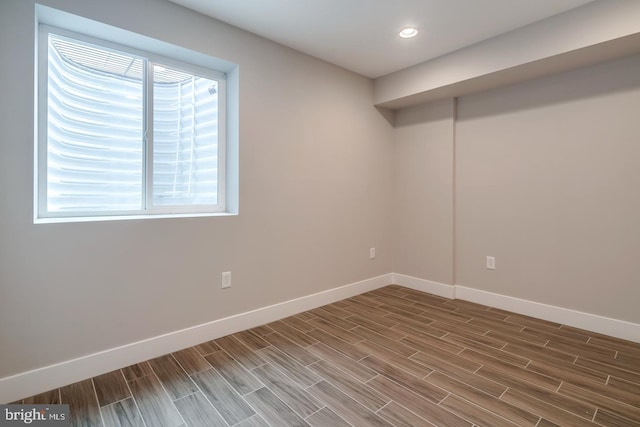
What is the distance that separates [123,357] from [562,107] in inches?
154

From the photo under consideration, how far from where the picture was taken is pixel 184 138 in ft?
8.30

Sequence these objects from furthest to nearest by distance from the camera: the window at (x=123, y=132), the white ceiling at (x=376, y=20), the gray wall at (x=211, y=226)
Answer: the white ceiling at (x=376, y=20), the window at (x=123, y=132), the gray wall at (x=211, y=226)

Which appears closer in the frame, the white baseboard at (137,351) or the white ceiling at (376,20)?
the white baseboard at (137,351)

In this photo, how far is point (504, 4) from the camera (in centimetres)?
221

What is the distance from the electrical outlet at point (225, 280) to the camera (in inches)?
A: 99.2

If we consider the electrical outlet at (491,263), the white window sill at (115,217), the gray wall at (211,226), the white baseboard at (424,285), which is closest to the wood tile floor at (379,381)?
the gray wall at (211,226)

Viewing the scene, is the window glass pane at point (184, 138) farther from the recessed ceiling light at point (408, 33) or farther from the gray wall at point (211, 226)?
the recessed ceiling light at point (408, 33)

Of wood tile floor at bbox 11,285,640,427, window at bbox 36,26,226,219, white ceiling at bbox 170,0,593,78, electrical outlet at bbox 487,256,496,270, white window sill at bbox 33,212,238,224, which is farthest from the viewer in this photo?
electrical outlet at bbox 487,256,496,270

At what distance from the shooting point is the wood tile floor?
161 cm

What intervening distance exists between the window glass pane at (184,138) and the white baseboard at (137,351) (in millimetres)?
985

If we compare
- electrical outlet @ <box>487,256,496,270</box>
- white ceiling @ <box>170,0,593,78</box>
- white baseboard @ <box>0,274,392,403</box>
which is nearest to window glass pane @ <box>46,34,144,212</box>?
white ceiling @ <box>170,0,593,78</box>

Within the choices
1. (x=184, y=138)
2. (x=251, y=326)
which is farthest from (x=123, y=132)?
(x=251, y=326)

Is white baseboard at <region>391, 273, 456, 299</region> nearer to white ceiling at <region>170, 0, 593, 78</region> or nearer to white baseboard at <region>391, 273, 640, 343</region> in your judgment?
white baseboard at <region>391, 273, 640, 343</region>

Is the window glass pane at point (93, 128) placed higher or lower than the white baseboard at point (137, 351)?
higher
